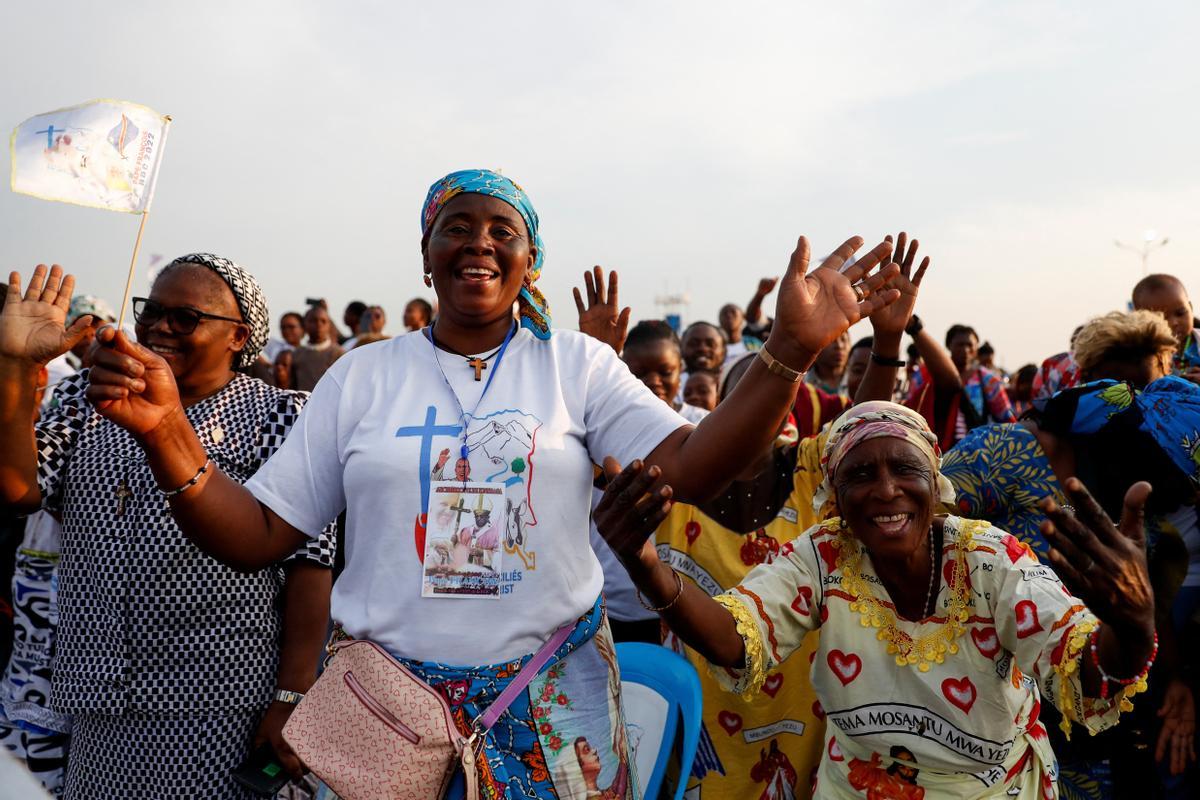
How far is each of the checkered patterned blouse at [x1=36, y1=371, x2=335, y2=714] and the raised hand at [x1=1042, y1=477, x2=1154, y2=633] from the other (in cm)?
190

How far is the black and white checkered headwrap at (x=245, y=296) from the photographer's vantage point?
9.07ft

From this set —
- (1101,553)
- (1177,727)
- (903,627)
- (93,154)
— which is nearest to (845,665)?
(903,627)

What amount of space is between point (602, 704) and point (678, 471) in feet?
1.80

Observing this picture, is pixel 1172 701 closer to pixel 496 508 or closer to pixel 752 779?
pixel 752 779

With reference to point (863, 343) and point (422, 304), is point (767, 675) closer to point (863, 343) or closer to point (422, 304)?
point (863, 343)

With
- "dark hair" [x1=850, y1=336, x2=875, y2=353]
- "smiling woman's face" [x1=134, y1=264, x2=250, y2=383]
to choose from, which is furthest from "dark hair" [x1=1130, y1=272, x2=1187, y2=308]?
"smiling woman's face" [x1=134, y1=264, x2=250, y2=383]

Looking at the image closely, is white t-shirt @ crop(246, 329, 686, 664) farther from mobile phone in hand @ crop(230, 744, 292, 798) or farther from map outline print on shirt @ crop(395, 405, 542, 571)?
mobile phone in hand @ crop(230, 744, 292, 798)

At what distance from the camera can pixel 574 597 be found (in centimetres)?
195

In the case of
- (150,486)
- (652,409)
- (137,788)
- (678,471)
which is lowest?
(137,788)

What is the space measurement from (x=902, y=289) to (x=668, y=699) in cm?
162

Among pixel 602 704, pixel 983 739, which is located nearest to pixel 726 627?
pixel 602 704

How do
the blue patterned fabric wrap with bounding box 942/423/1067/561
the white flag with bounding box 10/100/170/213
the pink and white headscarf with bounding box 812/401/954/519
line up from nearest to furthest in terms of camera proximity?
the white flag with bounding box 10/100/170/213
the pink and white headscarf with bounding box 812/401/954/519
the blue patterned fabric wrap with bounding box 942/423/1067/561

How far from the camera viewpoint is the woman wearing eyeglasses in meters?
2.48

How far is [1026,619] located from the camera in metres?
2.46
